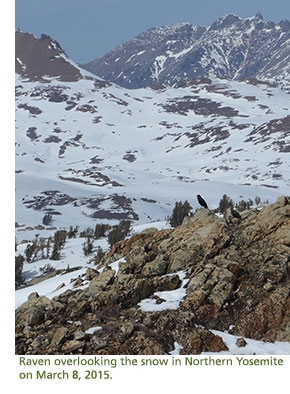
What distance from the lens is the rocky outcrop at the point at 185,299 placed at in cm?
1198

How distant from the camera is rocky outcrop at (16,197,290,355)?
1198 cm

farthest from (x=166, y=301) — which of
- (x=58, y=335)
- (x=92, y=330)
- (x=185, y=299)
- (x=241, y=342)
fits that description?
(x=58, y=335)

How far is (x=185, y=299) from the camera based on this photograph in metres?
14.5

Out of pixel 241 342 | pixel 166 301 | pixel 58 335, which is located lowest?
pixel 241 342

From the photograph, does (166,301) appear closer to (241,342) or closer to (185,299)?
(185,299)

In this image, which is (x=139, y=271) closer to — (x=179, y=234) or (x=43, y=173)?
(x=179, y=234)

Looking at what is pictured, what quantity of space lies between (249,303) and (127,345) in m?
4.83

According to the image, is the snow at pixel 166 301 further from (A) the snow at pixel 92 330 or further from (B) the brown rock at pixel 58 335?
(B) the brown rock at pixel 58 335

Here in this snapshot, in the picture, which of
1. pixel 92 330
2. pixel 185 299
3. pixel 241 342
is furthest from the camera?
pixel 185 299

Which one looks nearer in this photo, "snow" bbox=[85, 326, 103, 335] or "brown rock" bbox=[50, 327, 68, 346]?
"brown rock" bbox=[50, 327, 68, 346]

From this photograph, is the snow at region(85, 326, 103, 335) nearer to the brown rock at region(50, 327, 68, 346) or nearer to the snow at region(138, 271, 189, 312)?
the brown rock at region(50, 327, 68, 346)

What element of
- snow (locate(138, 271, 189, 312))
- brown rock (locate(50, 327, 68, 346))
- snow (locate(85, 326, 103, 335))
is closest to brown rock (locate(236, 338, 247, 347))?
snow (locate(138, 271, 189, 312))

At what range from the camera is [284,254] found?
16.5 meters
